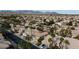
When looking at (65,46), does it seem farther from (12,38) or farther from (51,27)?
(12,38)
